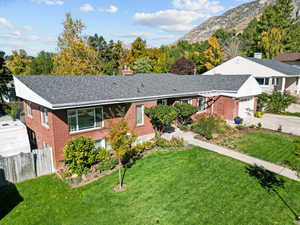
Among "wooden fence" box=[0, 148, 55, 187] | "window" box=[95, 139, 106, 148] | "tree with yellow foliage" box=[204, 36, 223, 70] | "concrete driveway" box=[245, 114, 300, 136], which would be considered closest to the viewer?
"wooden fence" box=[0, 148, 55, 187]

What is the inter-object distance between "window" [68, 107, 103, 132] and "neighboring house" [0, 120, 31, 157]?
4813 mm

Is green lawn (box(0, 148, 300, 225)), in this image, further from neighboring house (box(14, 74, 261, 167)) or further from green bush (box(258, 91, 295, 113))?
green bush (box(258, 91, 295, 113))

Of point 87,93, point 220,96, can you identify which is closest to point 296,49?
point 220,96

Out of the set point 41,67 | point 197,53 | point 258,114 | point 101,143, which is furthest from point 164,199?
point 197,53

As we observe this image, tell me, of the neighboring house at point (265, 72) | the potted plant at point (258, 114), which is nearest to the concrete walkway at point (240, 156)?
the potted plant at point (258, 114)

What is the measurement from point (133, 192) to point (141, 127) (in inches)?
258

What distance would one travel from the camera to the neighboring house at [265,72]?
27953 mm

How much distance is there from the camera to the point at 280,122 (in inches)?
818

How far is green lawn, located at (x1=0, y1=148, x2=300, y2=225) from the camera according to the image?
7.60m

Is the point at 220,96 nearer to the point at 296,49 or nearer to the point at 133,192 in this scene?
the point at 133,192

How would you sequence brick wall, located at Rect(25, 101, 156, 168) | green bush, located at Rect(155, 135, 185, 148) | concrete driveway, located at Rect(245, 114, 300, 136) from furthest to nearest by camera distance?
concrete driveway, located at Rect(245, 114, 300, 136) → green bush, located at Rect(155, 135, 185, 148) → brick wall, located at Rect(25, 101, 156, 168)

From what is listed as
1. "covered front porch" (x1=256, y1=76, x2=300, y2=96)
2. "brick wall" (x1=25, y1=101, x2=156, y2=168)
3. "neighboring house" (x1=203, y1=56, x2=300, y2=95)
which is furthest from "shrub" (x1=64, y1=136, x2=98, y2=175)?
"neighboring house" (x1=203, y1=56, x2=300, y2=95)

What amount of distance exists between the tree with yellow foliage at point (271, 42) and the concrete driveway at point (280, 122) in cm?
3382

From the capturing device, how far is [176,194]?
29.4 feet
